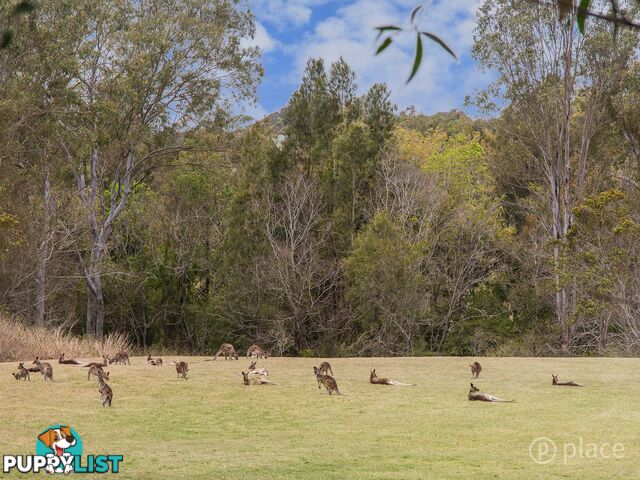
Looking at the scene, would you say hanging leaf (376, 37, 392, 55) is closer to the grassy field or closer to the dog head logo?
the grassy field

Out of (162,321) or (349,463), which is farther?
(162,321)

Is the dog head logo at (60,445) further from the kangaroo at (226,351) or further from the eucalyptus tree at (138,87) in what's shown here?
the eucalyptus tree at (138,87)

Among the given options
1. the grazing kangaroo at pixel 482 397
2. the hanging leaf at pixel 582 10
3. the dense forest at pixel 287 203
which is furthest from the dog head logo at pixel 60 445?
the dense forest at pixel 287 203

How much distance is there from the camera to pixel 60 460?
237 inches

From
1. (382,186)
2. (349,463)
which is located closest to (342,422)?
(349,463)

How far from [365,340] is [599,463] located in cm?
2184

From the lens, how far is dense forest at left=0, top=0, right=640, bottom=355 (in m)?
27.2

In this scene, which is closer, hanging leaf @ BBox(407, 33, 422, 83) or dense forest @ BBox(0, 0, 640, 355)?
hanging leaf @ BBox(407, 33, 422, 83)

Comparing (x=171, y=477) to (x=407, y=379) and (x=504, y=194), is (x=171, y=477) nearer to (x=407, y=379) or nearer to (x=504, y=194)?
(x=407, y=379)

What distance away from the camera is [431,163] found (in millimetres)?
36125

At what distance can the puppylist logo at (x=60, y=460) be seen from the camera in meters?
5.78

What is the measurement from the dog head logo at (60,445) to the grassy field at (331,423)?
14 centimetres

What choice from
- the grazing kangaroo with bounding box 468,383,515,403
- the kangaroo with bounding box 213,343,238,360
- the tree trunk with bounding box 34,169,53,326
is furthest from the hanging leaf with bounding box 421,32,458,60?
A: the tree trunk with bounding box 34,169,53,326

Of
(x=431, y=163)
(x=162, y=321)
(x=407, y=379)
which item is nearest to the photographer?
(x=407, y=379)
